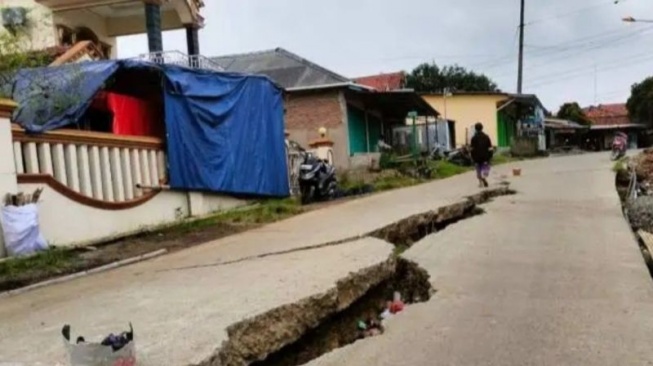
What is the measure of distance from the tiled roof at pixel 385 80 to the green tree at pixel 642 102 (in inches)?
1119

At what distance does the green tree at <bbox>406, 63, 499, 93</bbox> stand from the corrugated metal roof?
29.2 meters

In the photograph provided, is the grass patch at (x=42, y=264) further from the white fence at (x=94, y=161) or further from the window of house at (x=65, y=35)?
the window of house at (x=65, y=35)

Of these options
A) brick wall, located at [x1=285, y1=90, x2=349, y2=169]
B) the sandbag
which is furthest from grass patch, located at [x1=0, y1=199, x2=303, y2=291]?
brick wall, located at [x1=285, y1=90, x2=349, y2=169]

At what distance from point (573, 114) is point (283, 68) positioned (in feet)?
147

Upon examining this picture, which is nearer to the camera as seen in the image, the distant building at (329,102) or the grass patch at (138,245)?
the grass patch at (138,245)

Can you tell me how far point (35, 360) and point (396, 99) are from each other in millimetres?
20618

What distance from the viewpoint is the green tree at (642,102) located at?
54688mm

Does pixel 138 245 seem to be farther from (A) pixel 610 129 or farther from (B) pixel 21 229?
(A) pixel 610 129

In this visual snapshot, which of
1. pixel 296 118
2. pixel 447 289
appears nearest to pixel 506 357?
pixel 447 289

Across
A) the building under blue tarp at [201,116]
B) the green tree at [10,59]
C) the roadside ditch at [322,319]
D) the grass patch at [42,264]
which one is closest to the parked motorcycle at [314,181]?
the building under blue tarp at [201,116]

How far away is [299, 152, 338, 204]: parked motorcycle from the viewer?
15070 millimetres

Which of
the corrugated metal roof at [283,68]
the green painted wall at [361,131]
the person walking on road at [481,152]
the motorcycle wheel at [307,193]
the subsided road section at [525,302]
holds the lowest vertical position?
the subsided road section at [525,302]

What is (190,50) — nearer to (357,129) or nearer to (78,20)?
(78,20)

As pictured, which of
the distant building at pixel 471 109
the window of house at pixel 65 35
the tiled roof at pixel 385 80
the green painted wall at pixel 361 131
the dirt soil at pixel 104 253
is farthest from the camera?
the distant building at pixel 471 109
